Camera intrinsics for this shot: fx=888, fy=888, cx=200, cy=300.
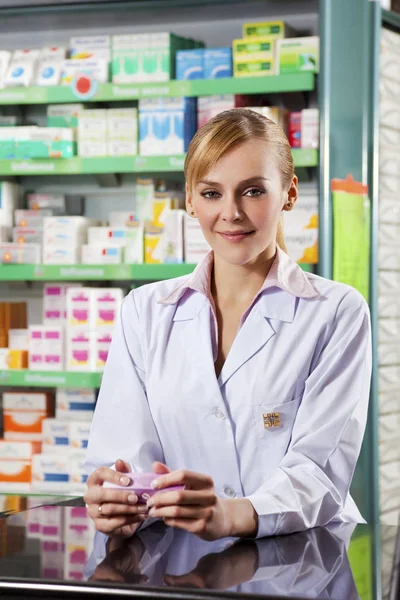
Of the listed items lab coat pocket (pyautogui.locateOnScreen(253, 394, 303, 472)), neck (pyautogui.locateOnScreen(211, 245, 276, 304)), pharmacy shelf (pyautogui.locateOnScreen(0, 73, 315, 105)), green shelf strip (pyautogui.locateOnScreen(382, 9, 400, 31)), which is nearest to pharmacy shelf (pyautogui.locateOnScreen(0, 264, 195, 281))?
pharmacy shelf (pyautogui.locateOnScreen(0, 73, 315, 105))

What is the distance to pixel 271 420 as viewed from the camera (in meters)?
1.69

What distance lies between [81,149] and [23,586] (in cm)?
355

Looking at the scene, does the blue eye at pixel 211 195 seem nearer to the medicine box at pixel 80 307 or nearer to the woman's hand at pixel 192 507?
the woman's hand at pixel 192 507

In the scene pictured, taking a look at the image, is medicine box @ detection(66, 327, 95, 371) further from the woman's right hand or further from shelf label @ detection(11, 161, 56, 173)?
the woman's right hand

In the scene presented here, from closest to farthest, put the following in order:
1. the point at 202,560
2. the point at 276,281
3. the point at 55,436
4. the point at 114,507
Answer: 1. the point at 202,560
2. the point at 114,507
3. the point at 276,281
4. the point at 55,436

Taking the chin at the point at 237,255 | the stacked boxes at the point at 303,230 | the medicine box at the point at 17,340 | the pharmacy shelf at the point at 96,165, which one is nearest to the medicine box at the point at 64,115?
the pharmacy shelf at the point at 96,165

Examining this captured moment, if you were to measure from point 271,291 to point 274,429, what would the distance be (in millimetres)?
292

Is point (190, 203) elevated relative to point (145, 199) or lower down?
lower down

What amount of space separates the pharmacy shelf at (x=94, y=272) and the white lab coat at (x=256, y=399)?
2439 mm

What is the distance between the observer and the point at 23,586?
3.70 ft

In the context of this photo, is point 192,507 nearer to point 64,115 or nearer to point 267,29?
point 267,29

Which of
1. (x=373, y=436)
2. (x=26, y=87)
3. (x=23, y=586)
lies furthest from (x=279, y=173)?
(x=26, y=87)

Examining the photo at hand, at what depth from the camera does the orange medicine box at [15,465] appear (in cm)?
453

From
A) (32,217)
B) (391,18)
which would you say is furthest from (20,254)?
(391,18)
